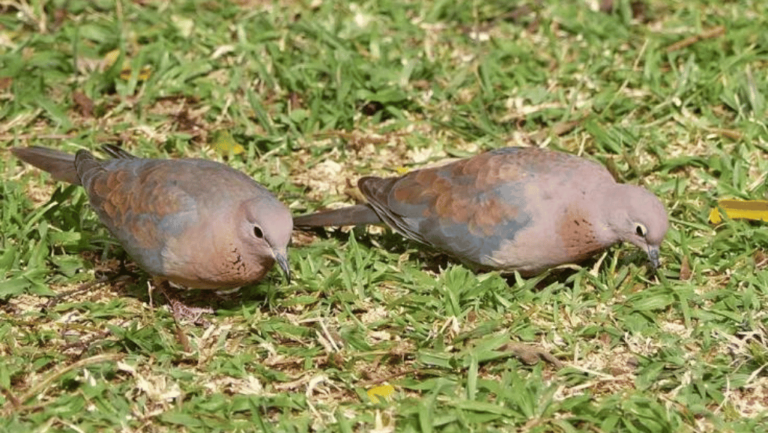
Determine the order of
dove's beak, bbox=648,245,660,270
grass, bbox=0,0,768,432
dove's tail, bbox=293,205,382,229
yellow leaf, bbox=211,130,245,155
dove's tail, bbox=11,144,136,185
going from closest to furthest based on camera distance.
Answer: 1. grass, bbox=0,0,768,432
2. dove's beak, bbox=648,245,660,270
3. dove's tail, bbox=11,144,136,185
4. dove's tail, bbox=293,205,382,229
5. yellow leaf, bbox=211,130,245,155

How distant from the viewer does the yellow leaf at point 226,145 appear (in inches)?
279

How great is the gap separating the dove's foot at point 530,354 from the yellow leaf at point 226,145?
2.44 m

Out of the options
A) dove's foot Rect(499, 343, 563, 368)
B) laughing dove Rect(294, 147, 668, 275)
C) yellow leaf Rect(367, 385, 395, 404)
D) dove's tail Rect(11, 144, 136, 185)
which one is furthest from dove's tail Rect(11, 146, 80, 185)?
dove's foot Rect(499, 343, 563, 368)

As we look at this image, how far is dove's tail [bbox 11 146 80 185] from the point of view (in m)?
6.20

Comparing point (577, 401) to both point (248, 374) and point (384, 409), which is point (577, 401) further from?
point (248, 374)

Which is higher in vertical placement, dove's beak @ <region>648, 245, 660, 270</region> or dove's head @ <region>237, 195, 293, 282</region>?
dove's head @ <region>237, 195, 293, 282</region>

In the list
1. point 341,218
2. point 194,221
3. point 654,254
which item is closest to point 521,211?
point 654,254

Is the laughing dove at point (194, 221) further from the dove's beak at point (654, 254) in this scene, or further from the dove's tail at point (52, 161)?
the dove's beak at point (654, 254)

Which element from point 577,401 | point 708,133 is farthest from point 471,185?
point 708,133

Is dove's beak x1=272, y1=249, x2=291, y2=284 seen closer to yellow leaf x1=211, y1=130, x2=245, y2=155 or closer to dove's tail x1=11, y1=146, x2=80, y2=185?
dove's tail x1=11, y1=146, x2=80, y2=185

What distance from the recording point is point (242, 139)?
7.21 metres

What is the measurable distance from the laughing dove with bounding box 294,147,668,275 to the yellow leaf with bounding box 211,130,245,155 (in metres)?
1.09

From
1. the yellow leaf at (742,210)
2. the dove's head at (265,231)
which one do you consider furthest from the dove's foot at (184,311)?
the yellow leaf at (742,210)

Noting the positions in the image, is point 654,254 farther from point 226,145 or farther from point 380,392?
point 226,145
